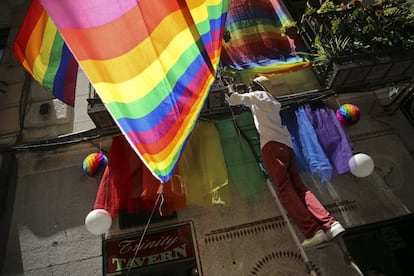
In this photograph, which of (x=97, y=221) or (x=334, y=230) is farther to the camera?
(x=97, y=221)

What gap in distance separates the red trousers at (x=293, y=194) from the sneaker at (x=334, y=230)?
57 mm

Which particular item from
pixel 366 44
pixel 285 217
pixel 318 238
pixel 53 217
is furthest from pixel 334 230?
pixel 53 217

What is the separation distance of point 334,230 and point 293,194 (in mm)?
746

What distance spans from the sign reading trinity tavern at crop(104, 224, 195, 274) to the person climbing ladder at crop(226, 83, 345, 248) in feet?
5.83

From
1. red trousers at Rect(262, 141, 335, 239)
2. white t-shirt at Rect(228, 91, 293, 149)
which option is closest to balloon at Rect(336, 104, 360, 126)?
white t-shirt at Rect(228, 91, 293, 149)

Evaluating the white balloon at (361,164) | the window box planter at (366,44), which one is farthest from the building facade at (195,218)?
the white balloon at (361,164)

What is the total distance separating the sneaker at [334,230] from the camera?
4.23 metres

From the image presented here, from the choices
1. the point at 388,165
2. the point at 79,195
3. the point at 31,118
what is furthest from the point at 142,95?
the point at 388,165

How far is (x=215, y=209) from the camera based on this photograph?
5.68m

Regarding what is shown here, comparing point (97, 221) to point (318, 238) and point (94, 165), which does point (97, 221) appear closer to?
point (94, 165)

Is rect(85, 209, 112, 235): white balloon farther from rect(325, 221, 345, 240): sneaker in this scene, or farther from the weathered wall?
rect(325, 221, 345, 240): sneaker

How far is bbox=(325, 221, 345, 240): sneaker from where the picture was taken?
13.9ft

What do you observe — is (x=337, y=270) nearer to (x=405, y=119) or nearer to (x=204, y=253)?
(x=204, y=253)

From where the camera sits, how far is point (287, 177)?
4949 mm
